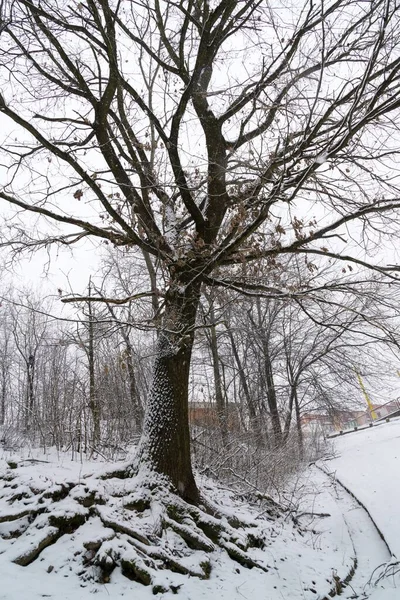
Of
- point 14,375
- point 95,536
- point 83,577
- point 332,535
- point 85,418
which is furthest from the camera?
point 14,375

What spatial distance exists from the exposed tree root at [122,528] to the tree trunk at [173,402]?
25 centimetres

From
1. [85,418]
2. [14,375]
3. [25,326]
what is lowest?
[85,418]

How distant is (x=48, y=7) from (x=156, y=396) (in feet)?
17.7

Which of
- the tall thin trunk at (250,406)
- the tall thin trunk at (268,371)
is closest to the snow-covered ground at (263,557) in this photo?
the tall thin trunk at (250,406)

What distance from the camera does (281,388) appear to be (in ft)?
57.3

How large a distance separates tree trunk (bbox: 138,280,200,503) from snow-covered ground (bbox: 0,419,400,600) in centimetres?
79

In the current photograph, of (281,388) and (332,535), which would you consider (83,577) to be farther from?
(281,388)

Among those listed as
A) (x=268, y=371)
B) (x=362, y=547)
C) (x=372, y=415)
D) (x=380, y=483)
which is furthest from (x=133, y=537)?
(x=372, y=415)

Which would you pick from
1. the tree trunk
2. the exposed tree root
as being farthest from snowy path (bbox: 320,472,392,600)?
the tree trunk

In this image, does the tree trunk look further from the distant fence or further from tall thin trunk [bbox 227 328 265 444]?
the distant fence

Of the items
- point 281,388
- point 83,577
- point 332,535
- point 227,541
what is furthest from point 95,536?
point 281,388

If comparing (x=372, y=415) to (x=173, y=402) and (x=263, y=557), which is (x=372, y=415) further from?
(x=173, y=402)

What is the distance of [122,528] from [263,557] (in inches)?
72.2

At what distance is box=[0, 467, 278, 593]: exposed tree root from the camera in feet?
10.5
